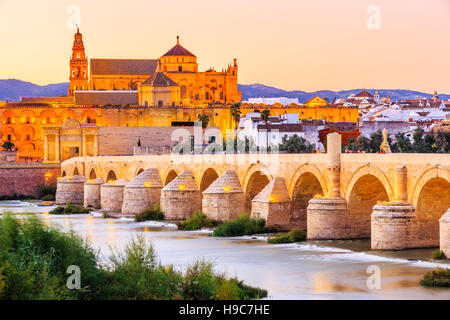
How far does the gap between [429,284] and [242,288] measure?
3996 mm

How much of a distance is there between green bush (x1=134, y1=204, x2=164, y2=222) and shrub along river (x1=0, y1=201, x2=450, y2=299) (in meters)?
7.08

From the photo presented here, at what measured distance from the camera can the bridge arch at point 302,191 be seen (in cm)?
2914

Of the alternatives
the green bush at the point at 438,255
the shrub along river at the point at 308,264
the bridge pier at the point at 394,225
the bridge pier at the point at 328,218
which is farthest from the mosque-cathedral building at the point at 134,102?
the green bush at the point at 438,255

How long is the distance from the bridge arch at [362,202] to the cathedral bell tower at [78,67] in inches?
3375

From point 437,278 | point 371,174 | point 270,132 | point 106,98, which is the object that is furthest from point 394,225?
point 106,98

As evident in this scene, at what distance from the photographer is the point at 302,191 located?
96.9ft

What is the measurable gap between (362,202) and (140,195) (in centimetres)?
1689

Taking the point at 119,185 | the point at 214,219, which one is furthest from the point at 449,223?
the point at 119,185

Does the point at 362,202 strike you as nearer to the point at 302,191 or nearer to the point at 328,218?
the point at 328,218

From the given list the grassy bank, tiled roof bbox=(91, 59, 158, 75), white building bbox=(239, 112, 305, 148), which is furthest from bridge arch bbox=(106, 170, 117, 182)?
tiled roof bbox=(91, 59, 158, 75)

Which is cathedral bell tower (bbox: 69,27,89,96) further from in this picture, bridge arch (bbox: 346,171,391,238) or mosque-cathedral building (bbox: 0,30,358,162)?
bridge arch (bbox: 346,171,391,238)
